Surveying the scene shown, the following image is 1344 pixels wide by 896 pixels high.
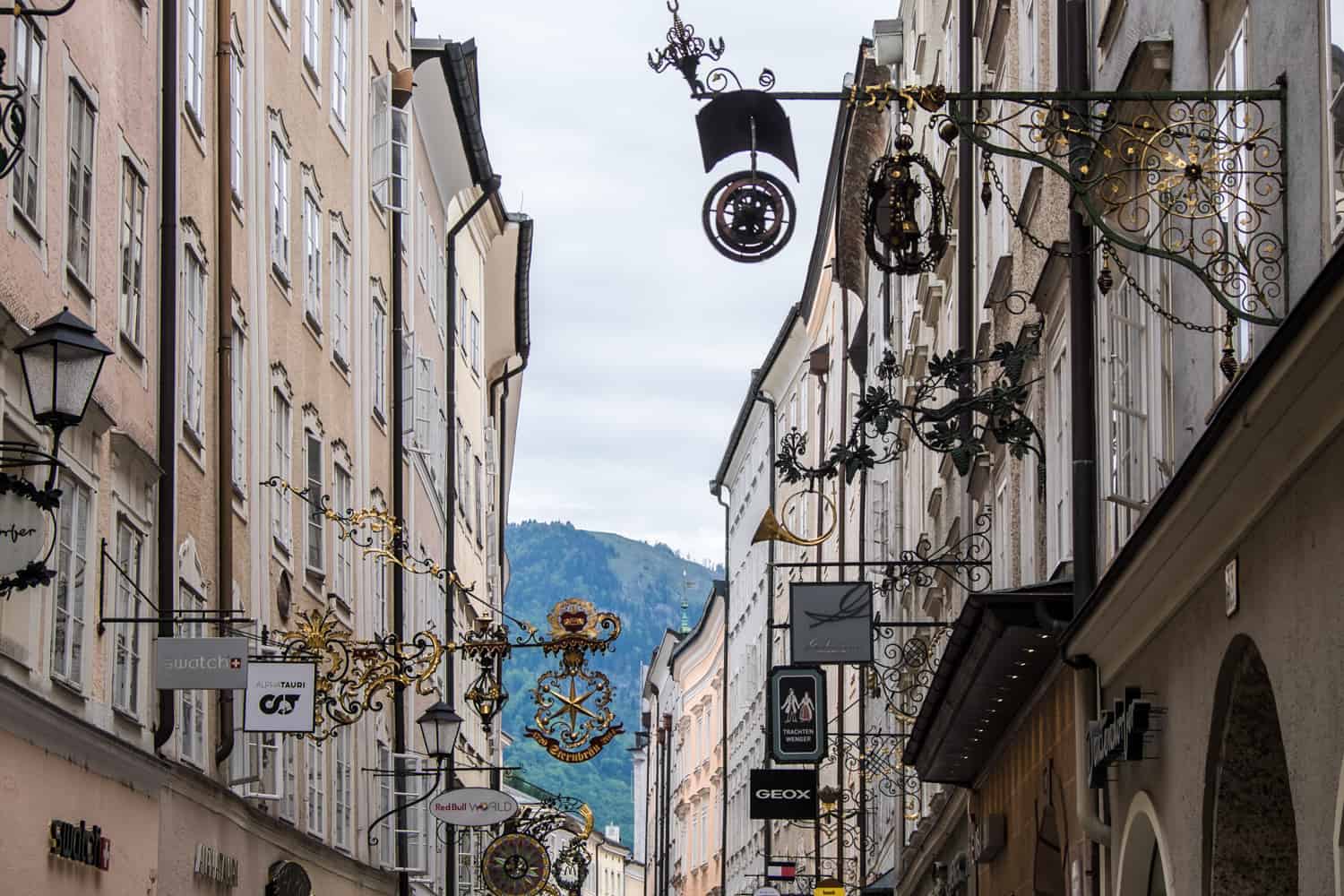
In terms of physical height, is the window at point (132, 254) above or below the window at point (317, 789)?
above

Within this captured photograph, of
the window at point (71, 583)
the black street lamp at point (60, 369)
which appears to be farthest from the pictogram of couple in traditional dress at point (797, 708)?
the black street lamp at point (60, 369)

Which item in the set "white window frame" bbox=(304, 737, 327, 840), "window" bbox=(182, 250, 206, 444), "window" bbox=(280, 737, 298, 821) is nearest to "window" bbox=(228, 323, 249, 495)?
"window" bbox=(182, 250, 206, 444)

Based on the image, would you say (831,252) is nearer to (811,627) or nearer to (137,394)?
(811,627)

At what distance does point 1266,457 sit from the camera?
899 centimetres

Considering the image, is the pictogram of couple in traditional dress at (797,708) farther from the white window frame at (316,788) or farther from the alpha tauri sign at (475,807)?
the alpha tauri sign at (475,807)

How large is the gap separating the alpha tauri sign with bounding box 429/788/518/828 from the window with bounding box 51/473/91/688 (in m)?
9.21

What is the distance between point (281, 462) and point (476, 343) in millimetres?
26188

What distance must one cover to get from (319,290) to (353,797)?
271 inches

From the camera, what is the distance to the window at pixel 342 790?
28.6 meters

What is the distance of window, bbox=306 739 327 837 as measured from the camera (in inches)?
1049

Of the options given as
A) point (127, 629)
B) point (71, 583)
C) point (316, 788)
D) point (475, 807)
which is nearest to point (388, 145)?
point (316, 788)

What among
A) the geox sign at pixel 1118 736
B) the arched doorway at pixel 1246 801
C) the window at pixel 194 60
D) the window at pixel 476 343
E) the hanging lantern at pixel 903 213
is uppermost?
the window at pixel 476 343

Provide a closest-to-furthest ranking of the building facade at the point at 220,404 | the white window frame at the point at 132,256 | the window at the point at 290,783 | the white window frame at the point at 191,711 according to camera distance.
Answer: the building facade at the point at 220,404 → the white window frame at the point at 132,256 → the white window frame at the point at 191,711 → the window at the point at 290,783

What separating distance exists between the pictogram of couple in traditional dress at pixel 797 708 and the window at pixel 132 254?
15.8 metres
